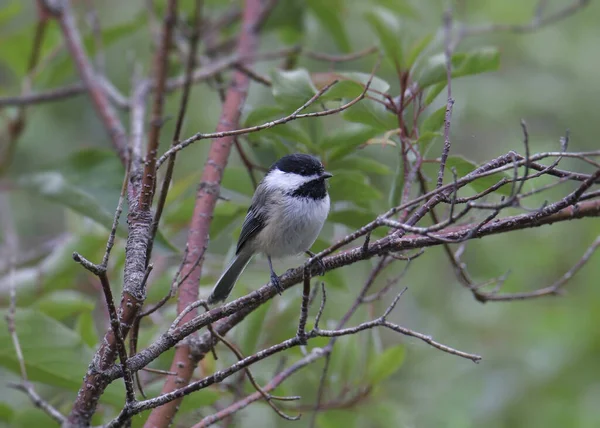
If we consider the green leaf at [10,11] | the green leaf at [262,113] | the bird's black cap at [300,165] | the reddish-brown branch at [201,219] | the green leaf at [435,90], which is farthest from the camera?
the green leaf at [10,11]

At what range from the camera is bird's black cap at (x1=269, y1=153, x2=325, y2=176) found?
2684mm

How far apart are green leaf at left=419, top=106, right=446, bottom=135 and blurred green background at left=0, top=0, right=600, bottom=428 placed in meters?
0.33

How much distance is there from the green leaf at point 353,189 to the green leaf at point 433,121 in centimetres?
32

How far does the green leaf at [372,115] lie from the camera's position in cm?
224

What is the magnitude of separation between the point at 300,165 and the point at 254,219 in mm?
327

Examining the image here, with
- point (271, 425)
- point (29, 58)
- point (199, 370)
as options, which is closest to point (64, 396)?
point (199, 370)

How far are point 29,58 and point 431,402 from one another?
2.93 metres

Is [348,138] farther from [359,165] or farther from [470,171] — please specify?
[470,171]

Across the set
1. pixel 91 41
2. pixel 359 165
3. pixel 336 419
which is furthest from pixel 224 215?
pixel 91 41

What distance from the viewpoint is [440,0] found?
196 inches

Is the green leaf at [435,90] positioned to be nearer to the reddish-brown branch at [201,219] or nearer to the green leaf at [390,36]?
the green leaf at [390,36]

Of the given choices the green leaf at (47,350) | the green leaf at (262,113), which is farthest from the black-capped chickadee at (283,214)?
the green leaf at (47,350)

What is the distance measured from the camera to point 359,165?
2664 millimetres

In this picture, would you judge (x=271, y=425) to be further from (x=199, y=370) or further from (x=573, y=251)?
(x=573, y=251)
